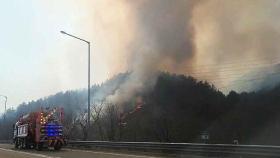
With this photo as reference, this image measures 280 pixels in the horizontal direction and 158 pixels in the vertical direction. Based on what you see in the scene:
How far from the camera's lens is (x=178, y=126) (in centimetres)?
9044

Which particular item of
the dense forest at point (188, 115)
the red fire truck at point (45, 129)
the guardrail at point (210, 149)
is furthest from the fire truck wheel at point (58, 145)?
the dense forest at point (188, 115)

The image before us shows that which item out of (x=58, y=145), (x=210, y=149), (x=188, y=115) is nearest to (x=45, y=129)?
(x=58, y=145)

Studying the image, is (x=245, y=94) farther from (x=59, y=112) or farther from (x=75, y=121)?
(x=59, y=112)

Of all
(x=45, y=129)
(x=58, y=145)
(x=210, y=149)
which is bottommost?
(x=210, y=149)

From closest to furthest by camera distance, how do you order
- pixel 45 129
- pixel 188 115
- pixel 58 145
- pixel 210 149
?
1. pixel 210 149
2. pixel 58 145
3. pixel 45 129
4. pixel 188 115

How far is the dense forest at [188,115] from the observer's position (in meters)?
84.4

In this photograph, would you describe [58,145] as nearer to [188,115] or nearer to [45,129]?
[45,129]

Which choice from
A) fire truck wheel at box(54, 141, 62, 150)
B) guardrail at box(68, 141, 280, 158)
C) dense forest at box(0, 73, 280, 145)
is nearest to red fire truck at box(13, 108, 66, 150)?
fire truck wheel at box(54, 141, 62, 150)

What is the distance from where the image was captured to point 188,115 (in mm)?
94250

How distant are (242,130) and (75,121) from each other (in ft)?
86.2

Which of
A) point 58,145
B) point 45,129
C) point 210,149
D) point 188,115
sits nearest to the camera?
point 210,149

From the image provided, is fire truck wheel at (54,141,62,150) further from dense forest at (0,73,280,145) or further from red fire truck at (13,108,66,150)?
dense forest at (0,73,280,145)

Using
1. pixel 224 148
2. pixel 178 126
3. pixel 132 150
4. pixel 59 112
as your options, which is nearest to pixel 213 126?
pixel 178 126

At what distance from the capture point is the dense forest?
277 ft
